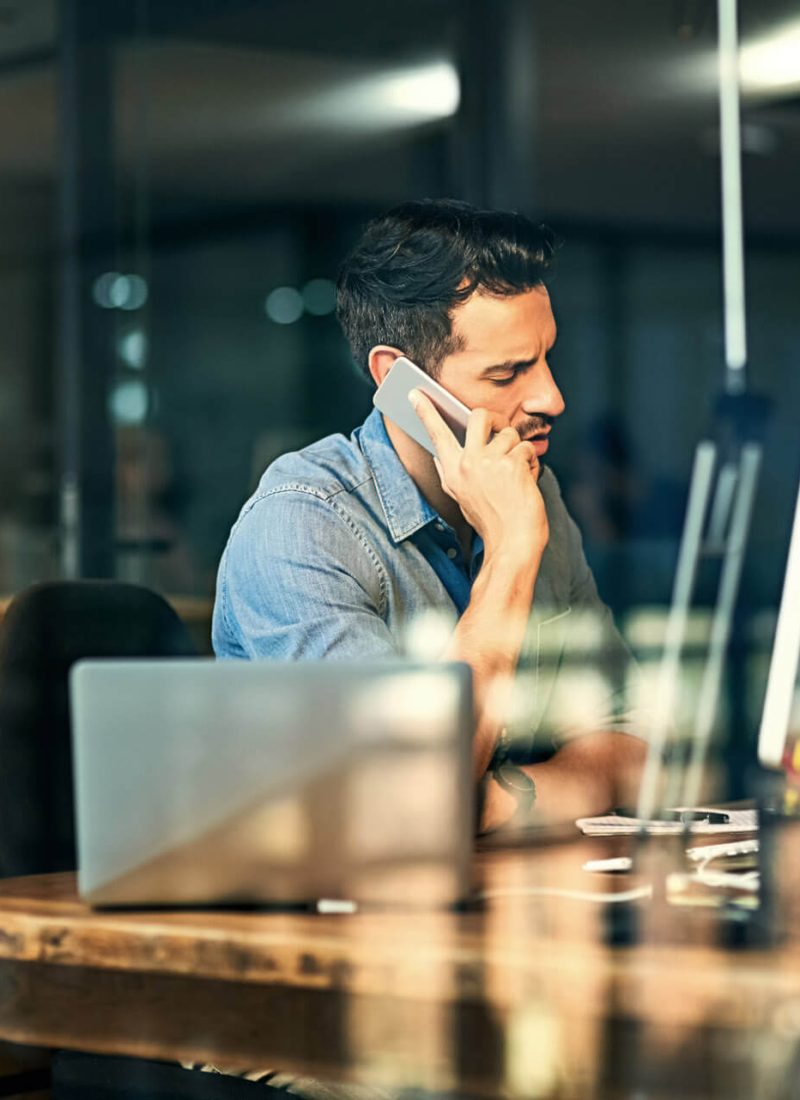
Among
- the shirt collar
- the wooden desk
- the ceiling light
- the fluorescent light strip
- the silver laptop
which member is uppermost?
the ceiling light

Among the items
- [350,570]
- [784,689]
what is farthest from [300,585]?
[784,689]

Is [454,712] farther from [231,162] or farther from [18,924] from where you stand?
[231,162]

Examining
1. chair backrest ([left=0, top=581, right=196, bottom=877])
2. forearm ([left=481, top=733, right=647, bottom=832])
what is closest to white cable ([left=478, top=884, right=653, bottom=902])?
forearm ([left=481, top=733, right=647, bottom=832])

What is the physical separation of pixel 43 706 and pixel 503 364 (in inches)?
31.5

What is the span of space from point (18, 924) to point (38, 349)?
2.99 m

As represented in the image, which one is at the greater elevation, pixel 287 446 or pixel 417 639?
pixel 287 446

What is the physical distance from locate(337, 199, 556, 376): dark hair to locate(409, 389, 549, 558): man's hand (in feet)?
0.66

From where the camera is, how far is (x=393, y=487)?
2104 mm

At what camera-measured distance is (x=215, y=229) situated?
376 cm

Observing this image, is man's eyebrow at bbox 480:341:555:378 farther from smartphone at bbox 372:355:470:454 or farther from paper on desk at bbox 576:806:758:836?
paper on desk at bbox 576:806:758:836

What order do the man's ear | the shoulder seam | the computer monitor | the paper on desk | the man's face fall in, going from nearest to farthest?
the computer monitor → the paper on desk → the shoulder seam → the man's face → the man's ear

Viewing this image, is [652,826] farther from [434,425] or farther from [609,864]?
[434,425]

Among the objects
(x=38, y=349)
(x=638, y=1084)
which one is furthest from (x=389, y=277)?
(x=38, y=349)

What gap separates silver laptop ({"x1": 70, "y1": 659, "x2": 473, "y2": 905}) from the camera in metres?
1.19
